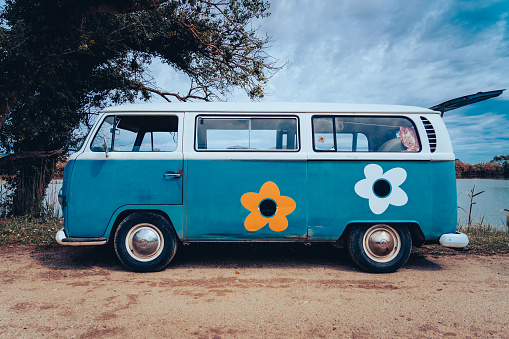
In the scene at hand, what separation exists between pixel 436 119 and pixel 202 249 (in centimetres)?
430

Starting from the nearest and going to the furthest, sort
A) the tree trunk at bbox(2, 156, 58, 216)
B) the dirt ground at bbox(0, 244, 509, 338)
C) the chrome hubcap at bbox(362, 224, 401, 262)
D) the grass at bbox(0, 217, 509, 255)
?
the dirt ground at bbox(0, 244, 509, 338), the chrome hubcap at bbox(362, 224, 401, 262), the grass at bbox(0, 217, 509, 255), the tree trunk at bbox(2, 156, 58, 216)

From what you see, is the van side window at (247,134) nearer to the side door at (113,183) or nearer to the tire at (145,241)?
the side door at (113,183)

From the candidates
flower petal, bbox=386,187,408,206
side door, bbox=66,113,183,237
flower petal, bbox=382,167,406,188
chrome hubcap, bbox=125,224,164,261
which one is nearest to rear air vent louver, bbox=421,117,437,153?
flower petal, bbox=382,167,406,188

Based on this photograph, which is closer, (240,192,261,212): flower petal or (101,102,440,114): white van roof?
(240,192,261,212): flower petal

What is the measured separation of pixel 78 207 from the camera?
402 cm

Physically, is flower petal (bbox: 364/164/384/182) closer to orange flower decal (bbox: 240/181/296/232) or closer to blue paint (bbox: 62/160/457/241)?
blue paint (bbox: 62/160/457/241)

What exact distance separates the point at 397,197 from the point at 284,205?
5.20ft

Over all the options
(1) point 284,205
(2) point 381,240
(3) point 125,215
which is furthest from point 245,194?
(2) point 381,240

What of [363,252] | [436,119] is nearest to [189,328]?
[363,252]

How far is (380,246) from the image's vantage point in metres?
4.13

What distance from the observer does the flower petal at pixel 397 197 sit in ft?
13.4

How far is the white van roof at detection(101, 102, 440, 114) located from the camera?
13.7 ft

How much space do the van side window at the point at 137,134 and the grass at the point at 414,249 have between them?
2.77 meters

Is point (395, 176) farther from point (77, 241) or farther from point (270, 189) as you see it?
point (77, 241)
